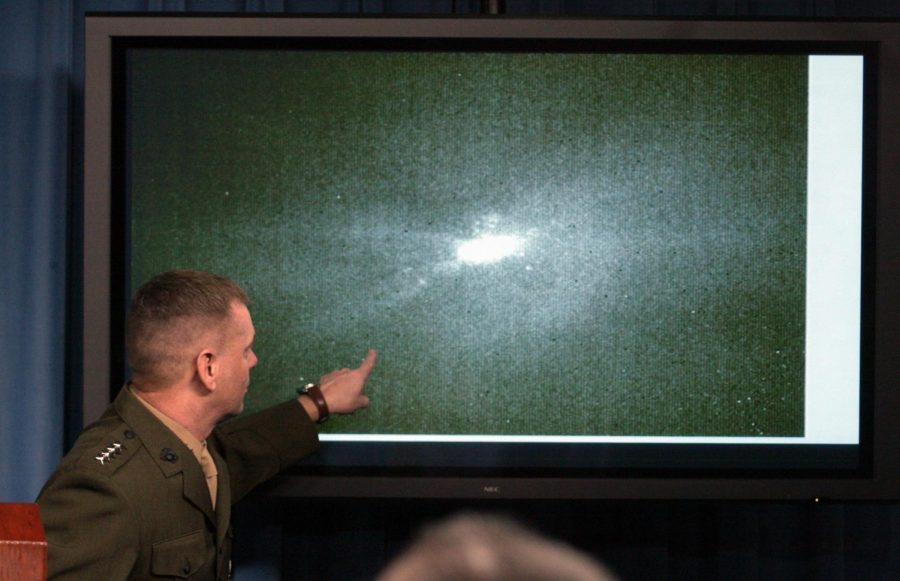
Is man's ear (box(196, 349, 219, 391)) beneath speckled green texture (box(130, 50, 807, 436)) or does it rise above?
beneath

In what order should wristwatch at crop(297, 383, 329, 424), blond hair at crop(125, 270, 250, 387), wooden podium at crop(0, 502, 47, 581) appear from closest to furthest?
1. wooden podium at crop(0, 502, 47, 581)
2. blond hair at crop(125, 270, 250, 387)
3. wristwatch at crop(297, 383, 329, 424)

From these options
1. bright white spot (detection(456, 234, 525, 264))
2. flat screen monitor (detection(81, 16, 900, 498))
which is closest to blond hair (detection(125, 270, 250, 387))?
flat screen monitor (detection(81, 16, 900, 498))

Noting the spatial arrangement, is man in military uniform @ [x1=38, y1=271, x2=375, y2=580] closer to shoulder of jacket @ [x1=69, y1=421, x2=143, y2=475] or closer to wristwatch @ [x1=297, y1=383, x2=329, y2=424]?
shoulder of jacket @ [x1=69, y1=421, x2=143, y2=475]

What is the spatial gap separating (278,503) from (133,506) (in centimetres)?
77

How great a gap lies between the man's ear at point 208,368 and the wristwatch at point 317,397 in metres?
0.33

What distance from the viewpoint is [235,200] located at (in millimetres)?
1857

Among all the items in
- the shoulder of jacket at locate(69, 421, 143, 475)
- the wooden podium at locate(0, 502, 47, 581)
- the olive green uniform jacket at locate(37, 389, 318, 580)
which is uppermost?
the wooden podium at locate(0, 502, 47, 581)

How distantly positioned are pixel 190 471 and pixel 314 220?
0.56 metres

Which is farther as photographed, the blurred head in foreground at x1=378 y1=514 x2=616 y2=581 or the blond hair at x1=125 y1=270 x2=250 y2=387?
the blurred head in foreground at x1=378 y1=514 x2=616 y2=581

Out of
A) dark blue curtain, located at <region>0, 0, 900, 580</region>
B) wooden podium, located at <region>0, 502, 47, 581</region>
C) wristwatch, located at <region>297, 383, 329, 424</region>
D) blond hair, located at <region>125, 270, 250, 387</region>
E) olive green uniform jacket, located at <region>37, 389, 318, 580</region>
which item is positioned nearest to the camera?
wooden podium, located at <region>0, 502, 47, 581</region>

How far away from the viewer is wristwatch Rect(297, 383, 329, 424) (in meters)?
1.84

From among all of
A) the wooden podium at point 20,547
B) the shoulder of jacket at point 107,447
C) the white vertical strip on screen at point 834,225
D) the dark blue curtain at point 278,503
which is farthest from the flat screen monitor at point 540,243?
the wooden podium at point 20,547

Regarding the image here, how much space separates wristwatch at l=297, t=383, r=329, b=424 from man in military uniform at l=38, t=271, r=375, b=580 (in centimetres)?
22

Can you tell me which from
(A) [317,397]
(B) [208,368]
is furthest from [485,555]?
(B) [208,368]
